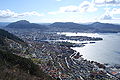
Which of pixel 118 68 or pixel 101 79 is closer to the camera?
pixel 101 79

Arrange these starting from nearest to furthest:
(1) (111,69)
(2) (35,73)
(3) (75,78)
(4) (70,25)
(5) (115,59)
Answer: (2) (35,73), (3) (75,78), (1) (111,69), (5) (115,59), (4) (70,25)

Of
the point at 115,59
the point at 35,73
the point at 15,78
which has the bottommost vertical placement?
the point at 115,59

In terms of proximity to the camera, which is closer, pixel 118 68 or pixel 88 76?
pixel 88 76

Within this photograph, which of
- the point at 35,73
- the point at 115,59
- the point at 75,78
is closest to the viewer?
the point at 35,73

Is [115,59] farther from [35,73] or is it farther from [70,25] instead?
[70,25]

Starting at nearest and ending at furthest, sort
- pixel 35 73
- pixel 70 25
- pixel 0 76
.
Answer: pixel 0 76 < pixel 35 73 < pixel 70 25

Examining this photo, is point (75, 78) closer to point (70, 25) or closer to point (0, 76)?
point (0, 76)

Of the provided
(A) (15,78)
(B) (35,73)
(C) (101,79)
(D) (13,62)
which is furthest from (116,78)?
(A) (15,78)

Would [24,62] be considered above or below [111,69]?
above

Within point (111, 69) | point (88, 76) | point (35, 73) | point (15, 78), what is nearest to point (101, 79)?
point (88, 76)
